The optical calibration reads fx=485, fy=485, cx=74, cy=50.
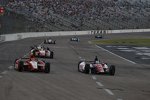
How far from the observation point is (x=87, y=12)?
107000 mm

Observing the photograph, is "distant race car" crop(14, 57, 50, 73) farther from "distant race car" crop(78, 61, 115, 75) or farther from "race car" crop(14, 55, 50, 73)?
"distant race car" crop(78, 61, 115, 75)

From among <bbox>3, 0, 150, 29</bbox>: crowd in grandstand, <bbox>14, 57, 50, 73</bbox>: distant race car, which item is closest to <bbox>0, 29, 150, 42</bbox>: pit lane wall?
<bbox>3, 0, 150, 29</bbox>: crowd in grandstand

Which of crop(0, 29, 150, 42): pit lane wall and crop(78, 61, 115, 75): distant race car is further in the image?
crop(0, 29, 150, 42): pit lane wall

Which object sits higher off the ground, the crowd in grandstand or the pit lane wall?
the crowd in grandstand

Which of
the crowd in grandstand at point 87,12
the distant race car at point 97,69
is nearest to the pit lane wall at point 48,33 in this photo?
the crowd in grandstand at point 87,12

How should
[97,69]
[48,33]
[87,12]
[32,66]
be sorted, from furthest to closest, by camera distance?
[87,12], [48,33], [97,69], [32,66]

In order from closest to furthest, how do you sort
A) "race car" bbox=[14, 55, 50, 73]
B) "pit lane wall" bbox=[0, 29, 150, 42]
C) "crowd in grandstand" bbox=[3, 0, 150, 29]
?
"race car" bbox=[14, 55, 50, 73] < "pit lane wall" bbox=[0, 29, 150, 42] < "crowd in grandstand" bbox=[3, 0, 150, 29]

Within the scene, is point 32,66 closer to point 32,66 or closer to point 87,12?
point 32,66

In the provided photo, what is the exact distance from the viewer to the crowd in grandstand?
88.2 meters

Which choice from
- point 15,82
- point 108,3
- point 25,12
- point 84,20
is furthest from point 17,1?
point 15,82

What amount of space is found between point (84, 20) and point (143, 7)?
4808 cm

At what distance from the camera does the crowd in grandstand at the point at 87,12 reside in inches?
3474

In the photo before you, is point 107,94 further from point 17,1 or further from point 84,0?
point 84,0

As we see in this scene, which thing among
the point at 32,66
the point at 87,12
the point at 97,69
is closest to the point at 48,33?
the point at 87,12
